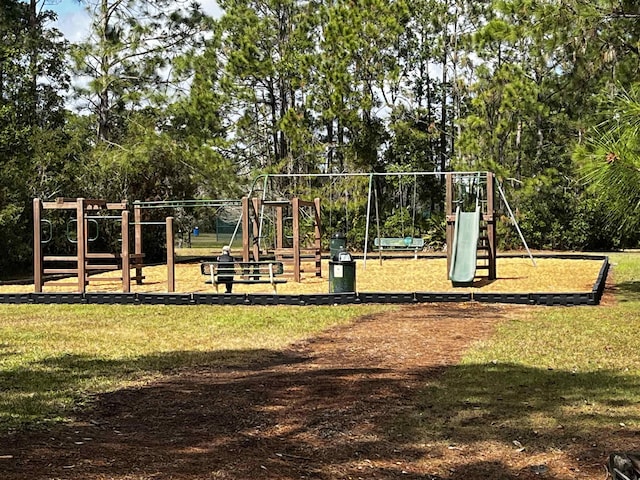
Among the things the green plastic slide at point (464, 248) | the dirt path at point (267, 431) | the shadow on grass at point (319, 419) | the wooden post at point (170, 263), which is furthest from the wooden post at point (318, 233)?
the shadow on grass at point (319, 419)

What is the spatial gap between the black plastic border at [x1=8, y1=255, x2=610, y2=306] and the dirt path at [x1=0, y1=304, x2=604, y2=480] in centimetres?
440

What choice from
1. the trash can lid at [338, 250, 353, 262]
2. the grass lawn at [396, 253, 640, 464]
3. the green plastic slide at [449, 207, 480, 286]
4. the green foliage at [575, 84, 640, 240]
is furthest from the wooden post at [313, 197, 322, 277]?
the green foliage at [575, 84, 640, 240]

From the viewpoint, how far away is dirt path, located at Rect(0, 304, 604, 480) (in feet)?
12.8

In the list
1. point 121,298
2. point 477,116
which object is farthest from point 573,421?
point 477,116

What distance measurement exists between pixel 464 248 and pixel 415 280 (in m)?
1.28

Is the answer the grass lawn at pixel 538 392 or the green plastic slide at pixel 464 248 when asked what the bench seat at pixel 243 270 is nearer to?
the green plastic slide at pixel 464 248

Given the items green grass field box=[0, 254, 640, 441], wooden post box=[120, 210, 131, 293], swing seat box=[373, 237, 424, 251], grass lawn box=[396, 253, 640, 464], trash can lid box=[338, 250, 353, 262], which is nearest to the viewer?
grass lawn box=[396, 253, 640, 464]

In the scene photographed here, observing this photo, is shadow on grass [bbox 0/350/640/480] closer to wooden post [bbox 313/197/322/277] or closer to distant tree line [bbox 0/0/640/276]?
wooden post [bbox 313/197/322/277]

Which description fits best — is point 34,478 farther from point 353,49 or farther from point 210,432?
point 353,49

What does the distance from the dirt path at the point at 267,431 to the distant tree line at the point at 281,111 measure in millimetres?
14023

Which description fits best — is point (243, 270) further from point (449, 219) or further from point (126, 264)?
point (449, 219)

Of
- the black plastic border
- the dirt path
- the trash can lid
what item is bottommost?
the dirt path

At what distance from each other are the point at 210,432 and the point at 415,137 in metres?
25.9

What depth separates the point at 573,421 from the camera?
15.7 ft
